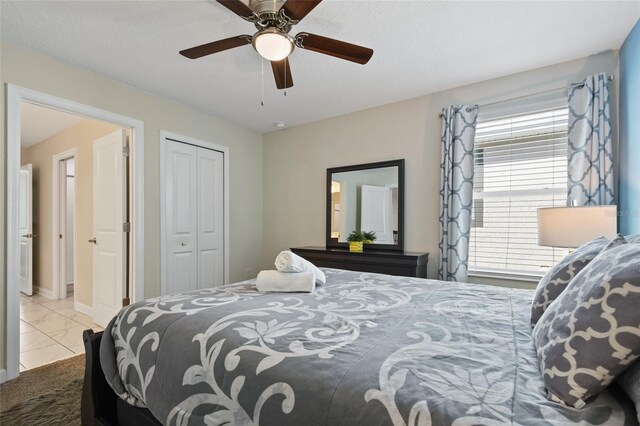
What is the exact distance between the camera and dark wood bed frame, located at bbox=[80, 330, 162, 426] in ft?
4.50

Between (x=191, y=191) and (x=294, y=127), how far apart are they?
166 cm

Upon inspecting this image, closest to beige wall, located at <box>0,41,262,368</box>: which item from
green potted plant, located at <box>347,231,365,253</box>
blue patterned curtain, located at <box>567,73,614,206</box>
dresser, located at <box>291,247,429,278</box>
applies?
dresser, located at <box>291,247,429,278</box>

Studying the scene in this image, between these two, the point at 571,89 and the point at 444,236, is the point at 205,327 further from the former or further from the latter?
the point at 571,89

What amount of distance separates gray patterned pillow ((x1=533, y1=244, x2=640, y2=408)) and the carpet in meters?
2.33

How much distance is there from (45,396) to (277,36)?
2672 mm

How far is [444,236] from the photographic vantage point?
3055 mm

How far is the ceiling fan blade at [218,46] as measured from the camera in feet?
5.89

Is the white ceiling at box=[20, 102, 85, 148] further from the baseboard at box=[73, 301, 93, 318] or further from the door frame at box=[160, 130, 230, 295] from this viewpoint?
the baseboard at box=[73, 301, 93, 318]

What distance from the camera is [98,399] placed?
1399 millimetres

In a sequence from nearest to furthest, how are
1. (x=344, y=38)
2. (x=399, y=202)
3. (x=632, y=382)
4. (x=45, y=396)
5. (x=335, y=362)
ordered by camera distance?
(x=632, y=382)
(x=335, y=362)
(x=45, y=396)
(x=344, y=38)
(x=399, y=202)

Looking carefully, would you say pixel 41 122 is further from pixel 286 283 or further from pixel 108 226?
pixel 286 283

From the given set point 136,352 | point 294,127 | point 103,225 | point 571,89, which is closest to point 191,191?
point 103,225

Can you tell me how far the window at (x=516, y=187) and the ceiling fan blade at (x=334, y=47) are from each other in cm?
172

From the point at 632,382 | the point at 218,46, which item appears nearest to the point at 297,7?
the point at 218,46
